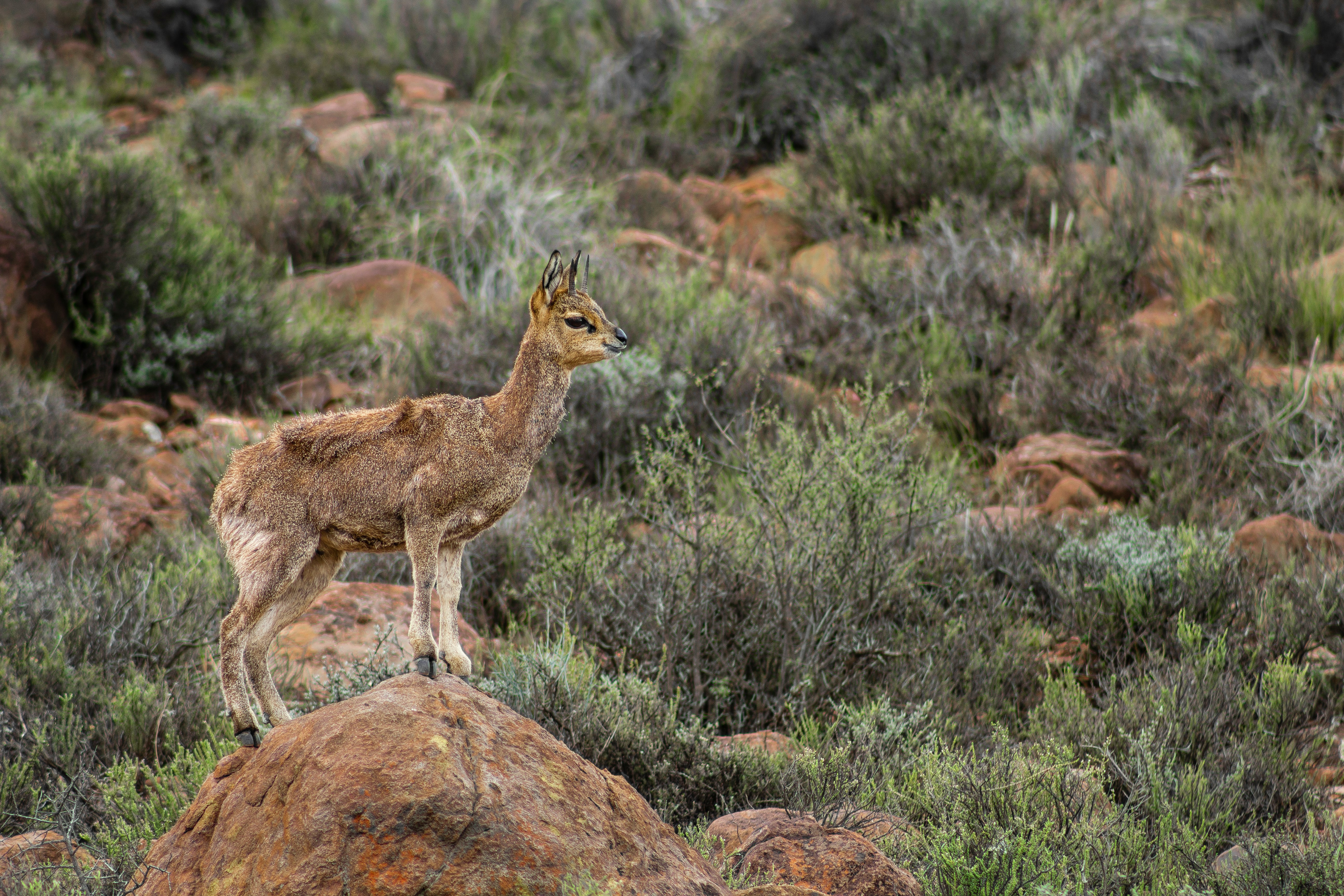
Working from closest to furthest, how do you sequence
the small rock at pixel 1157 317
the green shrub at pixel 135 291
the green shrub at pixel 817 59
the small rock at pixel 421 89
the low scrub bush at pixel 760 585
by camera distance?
the low scrub bush at pixel 760 585 → the green shrub at pixel 135 291 → the small rock at pixel 1157 317 → the green shrub at pixel 817 59 → the small rock at pixel 421 89

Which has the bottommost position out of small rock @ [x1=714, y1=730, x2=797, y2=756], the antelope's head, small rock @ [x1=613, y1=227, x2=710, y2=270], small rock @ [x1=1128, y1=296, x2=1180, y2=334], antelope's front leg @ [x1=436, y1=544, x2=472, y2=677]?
small rock @ [x1=1128, y1=296, x2=1180, y2=334]

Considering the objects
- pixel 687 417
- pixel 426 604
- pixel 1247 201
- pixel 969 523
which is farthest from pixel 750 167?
pixel 426 604

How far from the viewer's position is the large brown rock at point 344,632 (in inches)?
233

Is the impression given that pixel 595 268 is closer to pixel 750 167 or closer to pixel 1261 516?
pixel 750 167

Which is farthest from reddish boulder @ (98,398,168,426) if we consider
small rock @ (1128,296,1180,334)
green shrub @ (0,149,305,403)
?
small rock @ (1128,296,1180,334)

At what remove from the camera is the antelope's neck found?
354 centimetres

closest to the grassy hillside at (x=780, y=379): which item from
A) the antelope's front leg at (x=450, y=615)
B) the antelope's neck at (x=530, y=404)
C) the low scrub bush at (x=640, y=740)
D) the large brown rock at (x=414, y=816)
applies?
the low scrub bush at (x=640, y=740)

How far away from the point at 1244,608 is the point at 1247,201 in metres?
6.46

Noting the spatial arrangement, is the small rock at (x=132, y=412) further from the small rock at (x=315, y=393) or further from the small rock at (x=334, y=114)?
the small rock at (x=334, y=114)

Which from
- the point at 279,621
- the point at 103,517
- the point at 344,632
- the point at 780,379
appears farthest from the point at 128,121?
the point at 279,621

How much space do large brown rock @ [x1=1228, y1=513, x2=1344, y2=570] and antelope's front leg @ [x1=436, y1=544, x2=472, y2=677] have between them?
18.3 feet

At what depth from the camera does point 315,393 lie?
980 centimetres

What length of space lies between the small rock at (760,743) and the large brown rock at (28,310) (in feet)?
22.1

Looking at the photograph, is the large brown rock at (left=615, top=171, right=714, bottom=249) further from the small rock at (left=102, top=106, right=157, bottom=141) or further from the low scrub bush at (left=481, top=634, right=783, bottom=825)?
the low scrub bush at (left=481, top=634, right=783, bottom=825)
